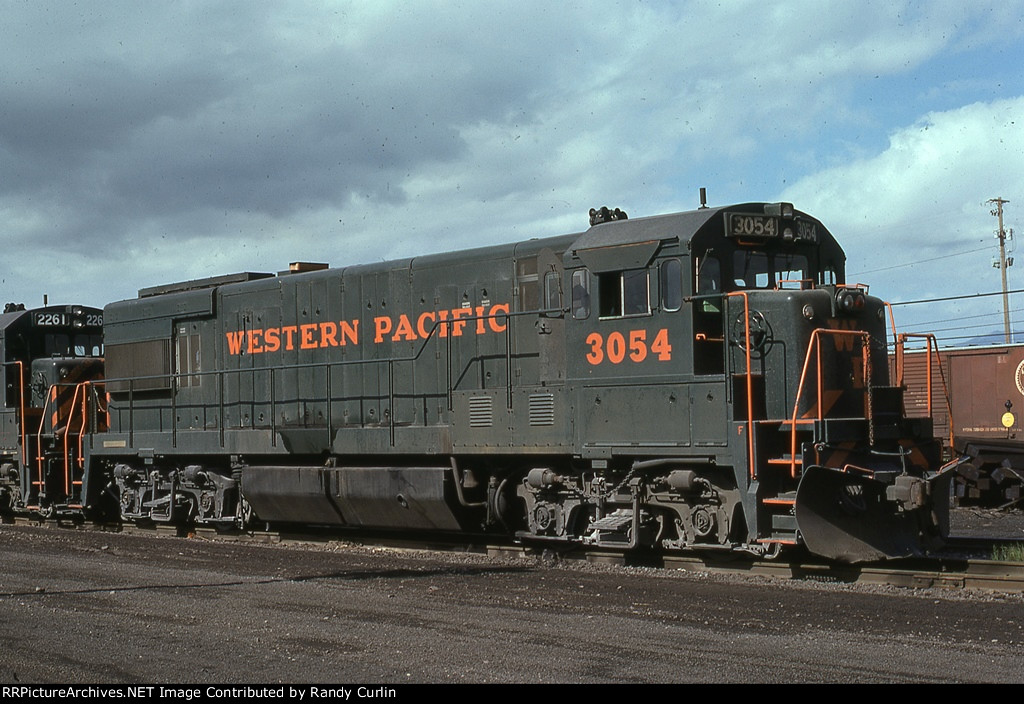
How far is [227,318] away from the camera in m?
16.5

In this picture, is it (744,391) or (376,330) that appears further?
(376,330)

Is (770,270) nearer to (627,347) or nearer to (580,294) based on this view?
(627,347)

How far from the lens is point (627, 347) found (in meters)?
11.6

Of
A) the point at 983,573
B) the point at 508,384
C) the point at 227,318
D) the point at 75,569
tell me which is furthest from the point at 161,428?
the point at 983,573

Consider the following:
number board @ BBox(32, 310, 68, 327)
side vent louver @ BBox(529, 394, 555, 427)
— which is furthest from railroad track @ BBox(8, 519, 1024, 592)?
number board @ BBox(32, 310, 68, 327)

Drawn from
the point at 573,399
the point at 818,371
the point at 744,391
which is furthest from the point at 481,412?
the point at 818,371

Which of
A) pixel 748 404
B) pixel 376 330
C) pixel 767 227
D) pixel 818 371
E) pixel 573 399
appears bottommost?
pixel 748 404

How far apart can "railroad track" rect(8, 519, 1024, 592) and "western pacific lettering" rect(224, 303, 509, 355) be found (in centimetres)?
254

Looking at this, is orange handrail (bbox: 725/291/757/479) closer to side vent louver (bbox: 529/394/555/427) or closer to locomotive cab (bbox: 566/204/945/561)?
locomotive cab (bbox: 566/204/945/561)

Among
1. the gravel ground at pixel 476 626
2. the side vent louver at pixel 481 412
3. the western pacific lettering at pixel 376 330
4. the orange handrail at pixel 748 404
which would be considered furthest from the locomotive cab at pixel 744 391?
the western pacific lettering at pixel 376 330

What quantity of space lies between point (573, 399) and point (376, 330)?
367cm

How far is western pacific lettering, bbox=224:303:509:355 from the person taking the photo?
44.2ft

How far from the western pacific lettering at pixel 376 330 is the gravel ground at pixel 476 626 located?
275cm

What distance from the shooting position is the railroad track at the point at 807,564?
10336mm
